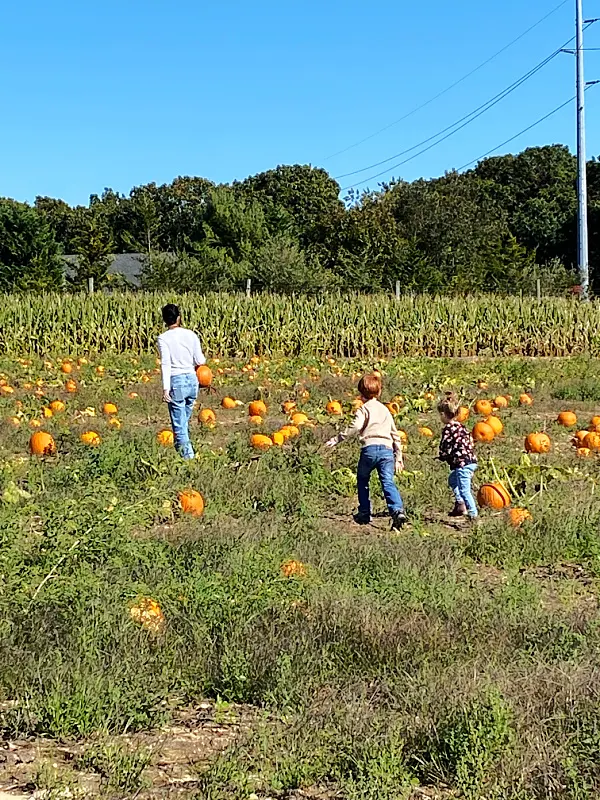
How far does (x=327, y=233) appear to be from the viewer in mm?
50719

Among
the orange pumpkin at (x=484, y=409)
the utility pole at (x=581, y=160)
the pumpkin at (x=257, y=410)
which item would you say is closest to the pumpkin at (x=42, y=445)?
the pumpkin at (x=257, y=410)

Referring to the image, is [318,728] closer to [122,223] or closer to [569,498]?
[569,498]

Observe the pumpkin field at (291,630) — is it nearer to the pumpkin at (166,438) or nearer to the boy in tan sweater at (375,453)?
the boy in tan sweater at (375,453)

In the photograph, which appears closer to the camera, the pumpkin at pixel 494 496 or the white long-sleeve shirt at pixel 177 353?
the pumpkin at pixel 494 496

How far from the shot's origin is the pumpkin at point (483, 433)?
32.6 ft

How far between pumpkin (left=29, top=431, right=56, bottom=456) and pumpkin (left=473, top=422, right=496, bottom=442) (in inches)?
167

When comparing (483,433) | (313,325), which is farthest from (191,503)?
(313,325)

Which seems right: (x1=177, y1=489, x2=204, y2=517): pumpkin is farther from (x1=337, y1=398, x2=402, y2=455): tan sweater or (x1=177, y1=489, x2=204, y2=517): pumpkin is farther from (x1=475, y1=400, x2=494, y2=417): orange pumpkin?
(x1=475, y1=400, x2=494, y2=417): orange pumpkin

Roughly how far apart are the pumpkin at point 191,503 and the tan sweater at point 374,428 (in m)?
1.24

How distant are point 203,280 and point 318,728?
2820 cm

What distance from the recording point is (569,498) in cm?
731

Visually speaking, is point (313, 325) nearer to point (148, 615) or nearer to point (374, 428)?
point (374, 428)

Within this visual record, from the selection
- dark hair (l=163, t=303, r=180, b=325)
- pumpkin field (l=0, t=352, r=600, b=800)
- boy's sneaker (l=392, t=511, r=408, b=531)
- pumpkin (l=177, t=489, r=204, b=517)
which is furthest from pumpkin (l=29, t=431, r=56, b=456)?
boy's sneaker (l=392, t=511, r=408, b=531)

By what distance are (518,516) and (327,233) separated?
4489cm
